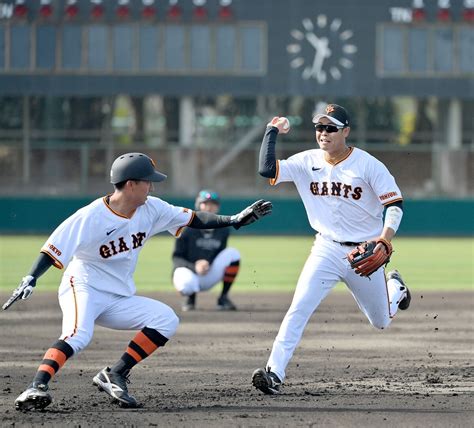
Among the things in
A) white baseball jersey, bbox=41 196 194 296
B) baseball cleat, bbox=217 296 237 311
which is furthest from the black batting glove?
baseball cleat, bbox=217 296 237 311

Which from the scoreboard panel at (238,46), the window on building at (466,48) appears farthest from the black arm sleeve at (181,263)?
the window on building at (466,48)

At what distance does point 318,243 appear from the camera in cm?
811

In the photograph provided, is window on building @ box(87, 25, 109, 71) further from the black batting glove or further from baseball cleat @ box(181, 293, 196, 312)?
the black batting glove

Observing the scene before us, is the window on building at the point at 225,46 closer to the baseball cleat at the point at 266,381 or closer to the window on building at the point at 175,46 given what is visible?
the window on building at the point at 175,46

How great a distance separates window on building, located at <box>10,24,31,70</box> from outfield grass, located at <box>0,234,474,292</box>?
535 cm

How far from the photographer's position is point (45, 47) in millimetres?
30344

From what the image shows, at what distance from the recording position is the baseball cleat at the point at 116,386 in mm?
7094

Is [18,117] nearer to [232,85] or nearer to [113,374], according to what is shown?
[232,85]

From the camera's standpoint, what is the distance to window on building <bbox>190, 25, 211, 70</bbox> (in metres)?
30.5

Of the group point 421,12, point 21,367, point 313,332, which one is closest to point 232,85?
point 421,12

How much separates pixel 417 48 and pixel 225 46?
16.8ft

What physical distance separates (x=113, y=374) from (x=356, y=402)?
153 centimetres

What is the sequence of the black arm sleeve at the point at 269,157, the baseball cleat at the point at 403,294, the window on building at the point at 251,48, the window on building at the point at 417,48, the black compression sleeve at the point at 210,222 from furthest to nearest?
1. the window on building at the point at 417,48
2. the window on building at the point at 251,48
3. the baseball cleat at the point at 403,294
4. the black arm sleeve at the point at 269,157
5. the black compression sleeve at the point at 210,222

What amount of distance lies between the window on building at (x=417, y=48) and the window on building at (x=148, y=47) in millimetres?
6700
